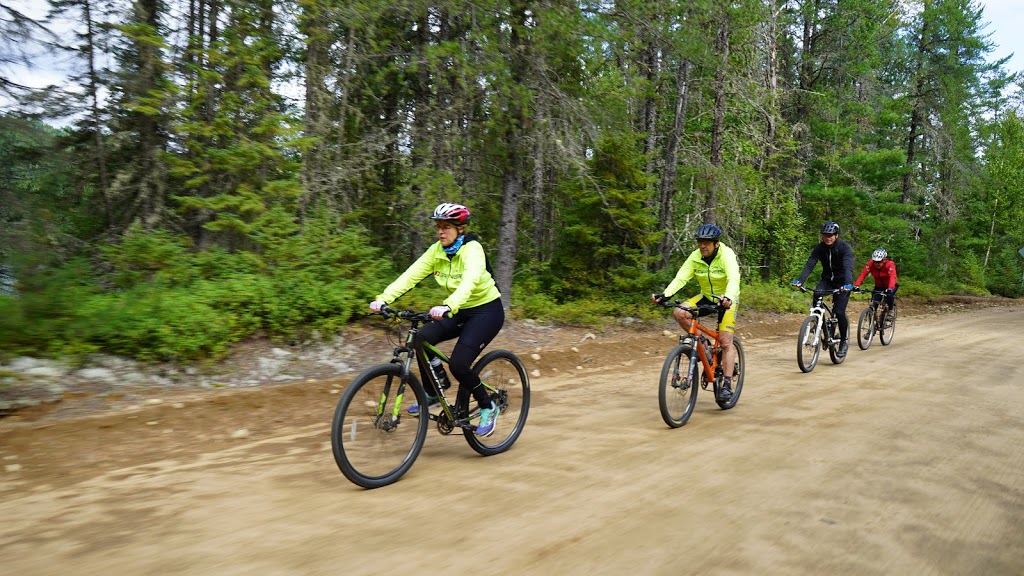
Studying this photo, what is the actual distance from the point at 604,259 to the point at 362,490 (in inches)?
454

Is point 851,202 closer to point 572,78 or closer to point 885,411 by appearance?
point 572,78

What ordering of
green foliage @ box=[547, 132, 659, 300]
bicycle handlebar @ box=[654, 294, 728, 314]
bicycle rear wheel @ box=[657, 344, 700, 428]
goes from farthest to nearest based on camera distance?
1. green foliage @ box=[547, 132, 659, 300]
2. bicycle handlebar @ box=[654, 294, 728, 314]
3. bicycle rear wheel @ box=[657, 344, 700, 428]

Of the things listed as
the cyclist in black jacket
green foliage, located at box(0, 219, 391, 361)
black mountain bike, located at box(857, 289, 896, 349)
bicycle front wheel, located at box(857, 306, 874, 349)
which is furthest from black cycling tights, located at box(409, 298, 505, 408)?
bicycle front wheel, located at box(857, 306, 874, 349)

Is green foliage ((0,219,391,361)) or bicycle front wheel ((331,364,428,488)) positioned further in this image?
green foliage ((0,219,391,361))

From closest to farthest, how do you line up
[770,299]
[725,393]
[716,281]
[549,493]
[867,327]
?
[549,493] < [725,393] < [716,281] < [867,327] < [770,299]

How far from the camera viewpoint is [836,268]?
11.3 meters

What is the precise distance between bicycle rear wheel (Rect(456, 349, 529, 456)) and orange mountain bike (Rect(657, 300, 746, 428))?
150 cm

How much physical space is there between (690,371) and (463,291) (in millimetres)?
3239

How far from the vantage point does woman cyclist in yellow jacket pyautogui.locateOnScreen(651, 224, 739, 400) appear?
23.2 ft

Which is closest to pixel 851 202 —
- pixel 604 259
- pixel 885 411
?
pixel 604 259

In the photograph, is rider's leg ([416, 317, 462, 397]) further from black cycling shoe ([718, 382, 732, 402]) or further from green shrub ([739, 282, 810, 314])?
green shrub ([739, 282, 810, 314])

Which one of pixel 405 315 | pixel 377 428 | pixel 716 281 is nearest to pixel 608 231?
pixel 716 281

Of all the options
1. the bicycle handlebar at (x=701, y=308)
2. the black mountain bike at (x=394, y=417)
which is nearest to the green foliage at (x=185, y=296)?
the black mountain bike at (x=394, y=417)

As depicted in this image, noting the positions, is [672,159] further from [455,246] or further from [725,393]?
[455,246]
